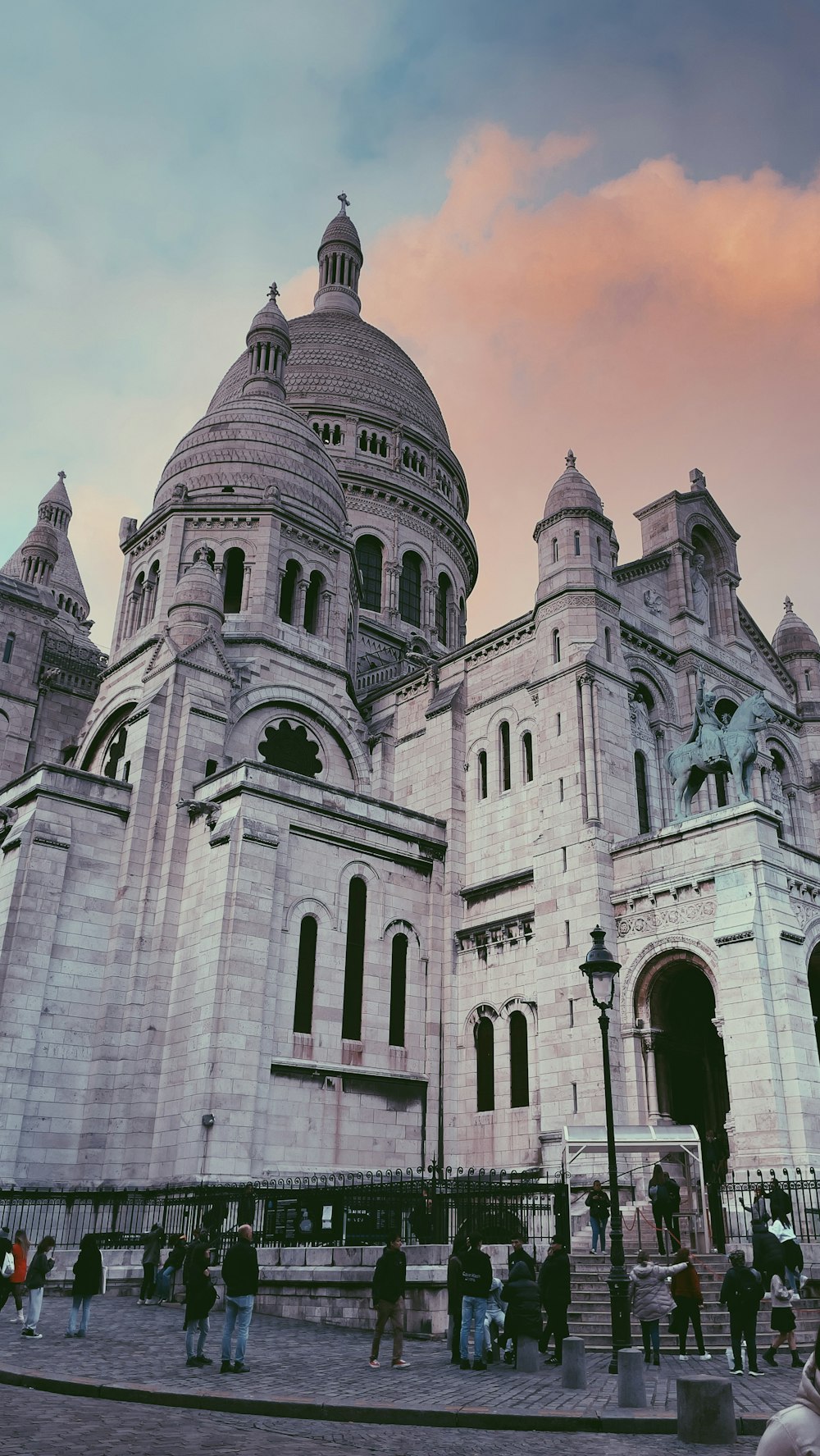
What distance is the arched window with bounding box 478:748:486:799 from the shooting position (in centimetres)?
3666

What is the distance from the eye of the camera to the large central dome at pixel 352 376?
58.6 meters

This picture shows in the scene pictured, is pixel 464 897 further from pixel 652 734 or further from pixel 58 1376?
pixel 58 1376

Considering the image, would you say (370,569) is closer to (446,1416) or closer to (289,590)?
(289,590)

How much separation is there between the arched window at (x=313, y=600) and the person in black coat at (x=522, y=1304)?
2893cm

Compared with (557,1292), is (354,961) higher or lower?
higher

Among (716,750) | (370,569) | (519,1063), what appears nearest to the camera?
(716,750)

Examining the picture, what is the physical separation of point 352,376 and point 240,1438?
56.1 metres

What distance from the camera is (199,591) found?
1446 inches

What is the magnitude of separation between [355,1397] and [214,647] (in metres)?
25.6

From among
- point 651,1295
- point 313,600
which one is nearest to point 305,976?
point 313,600

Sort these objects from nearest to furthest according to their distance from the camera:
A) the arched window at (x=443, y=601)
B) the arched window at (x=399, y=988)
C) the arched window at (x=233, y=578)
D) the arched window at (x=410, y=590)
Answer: the arched window at (x=399, y=988) < the arched window at (x=233, y=578) < the arched window at (x=410, y=590) < the arched window at (x=443, y=601)

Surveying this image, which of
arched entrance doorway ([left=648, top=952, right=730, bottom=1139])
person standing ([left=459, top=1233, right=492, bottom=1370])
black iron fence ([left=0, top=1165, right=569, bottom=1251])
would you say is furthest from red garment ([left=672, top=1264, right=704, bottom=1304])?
arched entrance doorway ([left=648, top=952, right=730, bottom=1139])

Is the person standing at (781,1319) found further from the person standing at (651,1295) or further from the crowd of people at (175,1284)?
the crowd of people at (175,1284)

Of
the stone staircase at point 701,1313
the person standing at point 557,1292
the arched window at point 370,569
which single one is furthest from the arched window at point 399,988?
the arched window at point 370,569
